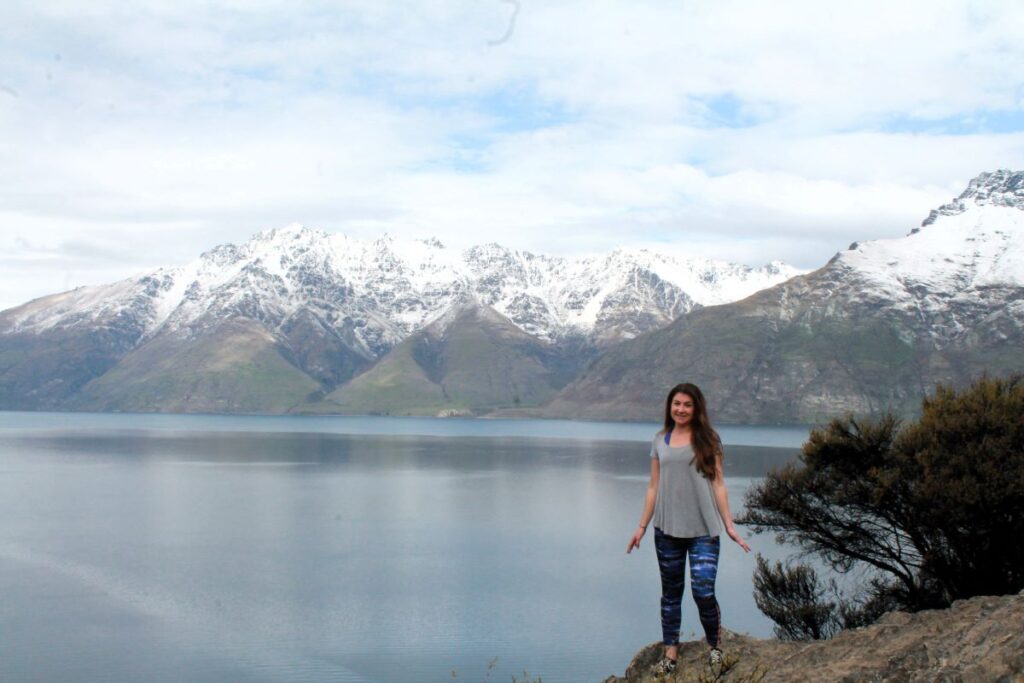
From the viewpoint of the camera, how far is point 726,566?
72.9 metres

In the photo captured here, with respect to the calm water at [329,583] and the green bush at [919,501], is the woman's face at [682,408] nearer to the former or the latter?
the green bush at [919,501]

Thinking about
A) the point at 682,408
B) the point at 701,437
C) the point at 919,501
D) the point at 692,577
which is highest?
the point at 682,408

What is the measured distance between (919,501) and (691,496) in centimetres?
2131

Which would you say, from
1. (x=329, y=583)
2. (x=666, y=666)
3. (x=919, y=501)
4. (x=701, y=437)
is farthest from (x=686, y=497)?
(x=329, y=583)

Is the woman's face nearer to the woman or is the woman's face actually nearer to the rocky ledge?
the woman

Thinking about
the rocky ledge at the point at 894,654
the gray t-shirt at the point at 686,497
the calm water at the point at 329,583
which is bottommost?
the calm water at the point at 329,583

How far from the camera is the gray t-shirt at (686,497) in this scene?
47.6 ft

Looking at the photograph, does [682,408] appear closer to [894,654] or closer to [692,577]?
[692,577]

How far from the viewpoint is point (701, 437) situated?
47.5 ft

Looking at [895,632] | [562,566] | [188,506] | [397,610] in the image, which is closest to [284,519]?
[188,506]

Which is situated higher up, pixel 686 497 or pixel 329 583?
pixel 686 497

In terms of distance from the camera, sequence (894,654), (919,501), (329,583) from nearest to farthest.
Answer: (894,654)
(919,501)
(329,583)

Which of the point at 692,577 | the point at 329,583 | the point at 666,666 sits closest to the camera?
the point at 692,577

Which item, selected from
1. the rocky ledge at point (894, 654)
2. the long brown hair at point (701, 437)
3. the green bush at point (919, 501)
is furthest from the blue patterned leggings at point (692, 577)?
the green bush at point (919, 501)
